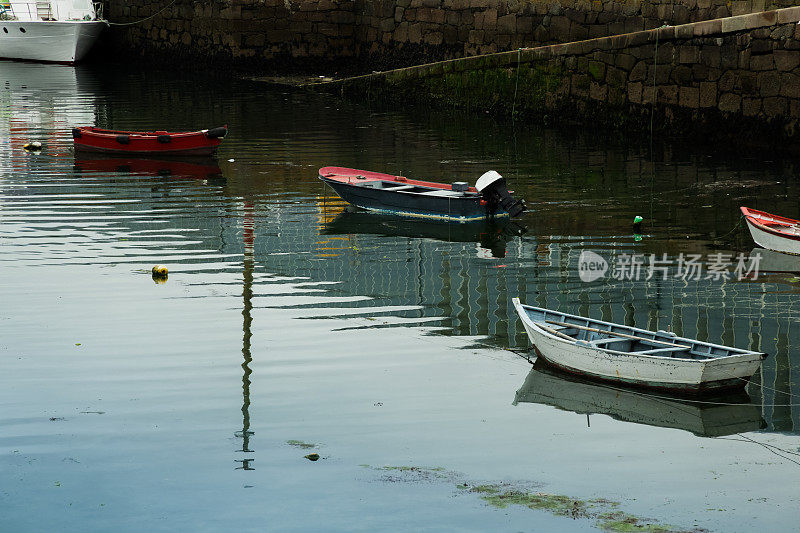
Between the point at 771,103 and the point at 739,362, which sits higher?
the point at 771,103

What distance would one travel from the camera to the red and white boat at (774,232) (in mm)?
13797

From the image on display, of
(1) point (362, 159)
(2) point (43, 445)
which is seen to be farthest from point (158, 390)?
(1) point (362, 159)

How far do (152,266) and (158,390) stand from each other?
4.17m

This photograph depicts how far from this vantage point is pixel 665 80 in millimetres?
21641

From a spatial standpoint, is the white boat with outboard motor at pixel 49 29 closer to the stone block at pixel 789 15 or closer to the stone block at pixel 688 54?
the stone block at pixel 688 54

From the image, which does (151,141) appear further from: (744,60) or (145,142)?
(744,60)

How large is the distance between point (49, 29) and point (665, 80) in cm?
2525

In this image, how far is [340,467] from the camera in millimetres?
7898

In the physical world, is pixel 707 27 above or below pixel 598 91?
above

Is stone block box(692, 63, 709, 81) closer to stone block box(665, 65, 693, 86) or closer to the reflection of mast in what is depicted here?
stone block box(665, 65, 693, 86)

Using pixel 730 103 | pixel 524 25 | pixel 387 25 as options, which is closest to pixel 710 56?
pixel 730 103

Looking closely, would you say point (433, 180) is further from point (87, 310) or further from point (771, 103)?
point (87, 310)

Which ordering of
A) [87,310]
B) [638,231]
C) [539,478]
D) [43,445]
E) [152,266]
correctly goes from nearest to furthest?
[539,478]
[43,445]
[87,310]
[152,266]
[638,231]

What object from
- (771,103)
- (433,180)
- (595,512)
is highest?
(771,103)
